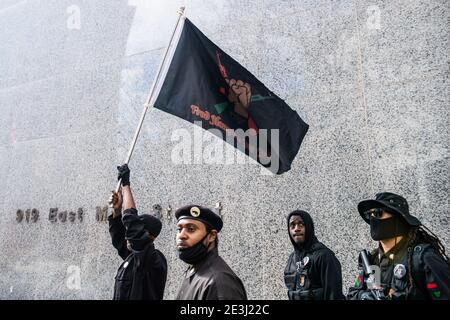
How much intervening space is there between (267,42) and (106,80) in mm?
2965

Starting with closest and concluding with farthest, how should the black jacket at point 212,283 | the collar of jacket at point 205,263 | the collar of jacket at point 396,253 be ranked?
the black jacket at point 212,283 → the collar of jacket at point 205,263 → the collar of jacket at point 396,253

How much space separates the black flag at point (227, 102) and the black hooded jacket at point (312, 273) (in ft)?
2.47

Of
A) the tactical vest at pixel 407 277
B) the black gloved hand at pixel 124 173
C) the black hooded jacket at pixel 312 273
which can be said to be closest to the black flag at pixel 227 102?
the black gloved hand at pixel 124 173


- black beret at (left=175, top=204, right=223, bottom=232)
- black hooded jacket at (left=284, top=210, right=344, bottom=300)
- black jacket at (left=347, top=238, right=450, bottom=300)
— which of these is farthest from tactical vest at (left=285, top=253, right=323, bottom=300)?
black beret at (left=175, top=204, right=223, bottom=232)

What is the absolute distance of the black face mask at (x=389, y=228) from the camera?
9.52 ft

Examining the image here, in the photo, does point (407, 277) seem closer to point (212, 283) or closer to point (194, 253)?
point (212, 283)

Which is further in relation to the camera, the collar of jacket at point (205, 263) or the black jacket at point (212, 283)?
the collar of jacket at point (205, 263)

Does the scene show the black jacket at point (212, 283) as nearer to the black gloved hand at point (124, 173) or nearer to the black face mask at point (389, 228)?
the black face mask at point (389, 228)

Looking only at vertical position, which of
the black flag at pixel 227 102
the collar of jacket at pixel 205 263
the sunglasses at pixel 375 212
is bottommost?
the collar of jacket at pixel 205 263

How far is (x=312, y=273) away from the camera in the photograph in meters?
3.55

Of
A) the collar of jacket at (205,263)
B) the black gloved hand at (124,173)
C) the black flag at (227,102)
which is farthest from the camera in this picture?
the black flag at (227,102)

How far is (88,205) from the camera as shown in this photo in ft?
21.7

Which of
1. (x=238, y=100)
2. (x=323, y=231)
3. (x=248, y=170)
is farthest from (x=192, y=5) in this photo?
(x=323, y=231)

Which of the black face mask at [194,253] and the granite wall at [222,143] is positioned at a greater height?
the granite wall at [222,143]
